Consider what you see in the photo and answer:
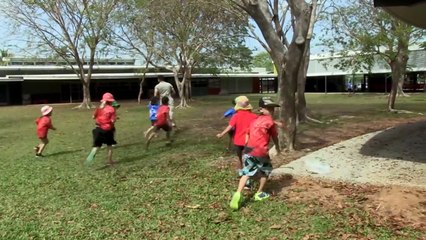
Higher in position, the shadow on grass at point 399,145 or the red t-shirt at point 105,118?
the red t-shirt at point 105,118

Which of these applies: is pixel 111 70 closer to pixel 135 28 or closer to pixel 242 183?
pixel 135 28

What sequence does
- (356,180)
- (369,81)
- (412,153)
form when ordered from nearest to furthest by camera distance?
(356,180), (412,153), (369,81)

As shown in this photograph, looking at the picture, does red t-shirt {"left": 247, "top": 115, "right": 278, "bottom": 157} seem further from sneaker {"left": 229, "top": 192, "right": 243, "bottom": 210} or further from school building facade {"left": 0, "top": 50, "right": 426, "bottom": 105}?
school building facade {"left": 0, "top": 50, "right": 426, "bottom": 105}

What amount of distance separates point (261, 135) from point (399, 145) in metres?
4.51

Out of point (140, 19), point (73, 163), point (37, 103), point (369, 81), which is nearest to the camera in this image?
point (73, 163)

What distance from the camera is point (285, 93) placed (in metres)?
8.87

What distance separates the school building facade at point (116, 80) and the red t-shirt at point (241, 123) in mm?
32367

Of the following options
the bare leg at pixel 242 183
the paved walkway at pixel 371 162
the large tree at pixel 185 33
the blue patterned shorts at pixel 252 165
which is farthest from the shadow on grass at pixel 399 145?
the large tree at pixel 185 33

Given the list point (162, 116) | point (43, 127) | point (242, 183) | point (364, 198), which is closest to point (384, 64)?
point (162, 116)

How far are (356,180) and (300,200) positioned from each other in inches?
44.2

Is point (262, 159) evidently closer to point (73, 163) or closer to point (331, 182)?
point (331, 182)

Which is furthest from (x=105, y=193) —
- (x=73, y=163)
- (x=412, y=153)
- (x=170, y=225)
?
(x=412, y=153)

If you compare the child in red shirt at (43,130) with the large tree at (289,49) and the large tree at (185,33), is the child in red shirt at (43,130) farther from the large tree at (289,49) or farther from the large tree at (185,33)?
the large tree at (185,33)

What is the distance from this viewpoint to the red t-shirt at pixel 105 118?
8.78 m
